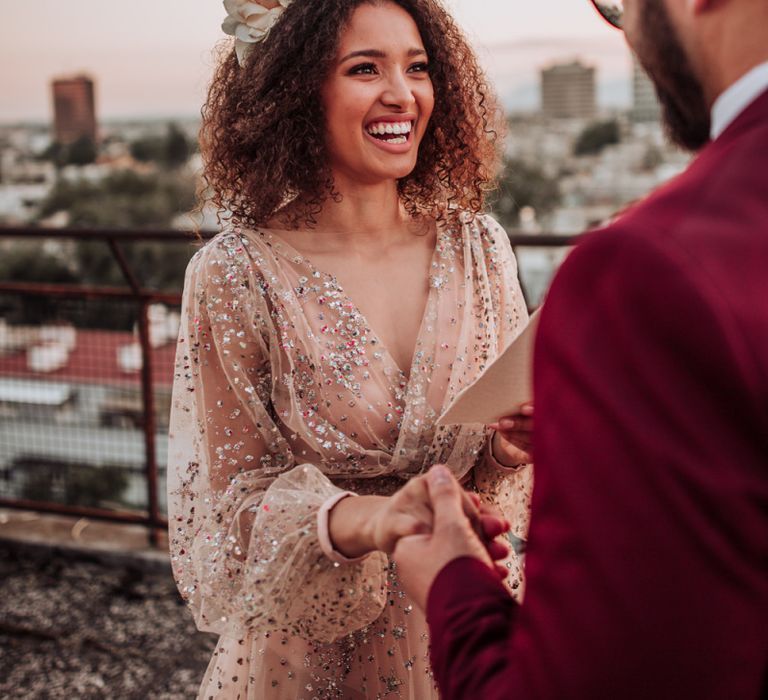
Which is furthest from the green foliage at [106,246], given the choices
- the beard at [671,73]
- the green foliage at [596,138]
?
the beard at [671,73]

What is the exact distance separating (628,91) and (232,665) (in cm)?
3826

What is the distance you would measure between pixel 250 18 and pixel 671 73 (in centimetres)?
114

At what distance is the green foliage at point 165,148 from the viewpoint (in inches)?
1638

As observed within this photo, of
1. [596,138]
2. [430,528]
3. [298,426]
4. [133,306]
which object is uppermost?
[430,528]

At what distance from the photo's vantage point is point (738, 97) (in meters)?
0.72

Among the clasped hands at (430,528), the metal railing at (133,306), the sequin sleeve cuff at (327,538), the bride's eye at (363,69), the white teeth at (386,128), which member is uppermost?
the bride's eye at (363,69)

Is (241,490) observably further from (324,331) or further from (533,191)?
(533,191)

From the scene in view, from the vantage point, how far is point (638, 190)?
1302 inches

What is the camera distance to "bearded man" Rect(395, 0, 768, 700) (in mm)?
615

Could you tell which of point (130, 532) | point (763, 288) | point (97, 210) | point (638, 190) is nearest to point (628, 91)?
point (638, 190)

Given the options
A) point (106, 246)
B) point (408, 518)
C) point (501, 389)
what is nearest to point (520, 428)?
point (501, 389)

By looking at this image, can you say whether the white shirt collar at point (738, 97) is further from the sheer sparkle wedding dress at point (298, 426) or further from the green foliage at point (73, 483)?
the green foliage at point (73, 483)

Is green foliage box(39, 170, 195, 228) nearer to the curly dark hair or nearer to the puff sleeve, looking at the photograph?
the curly dark hair

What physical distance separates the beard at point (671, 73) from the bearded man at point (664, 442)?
30mm
